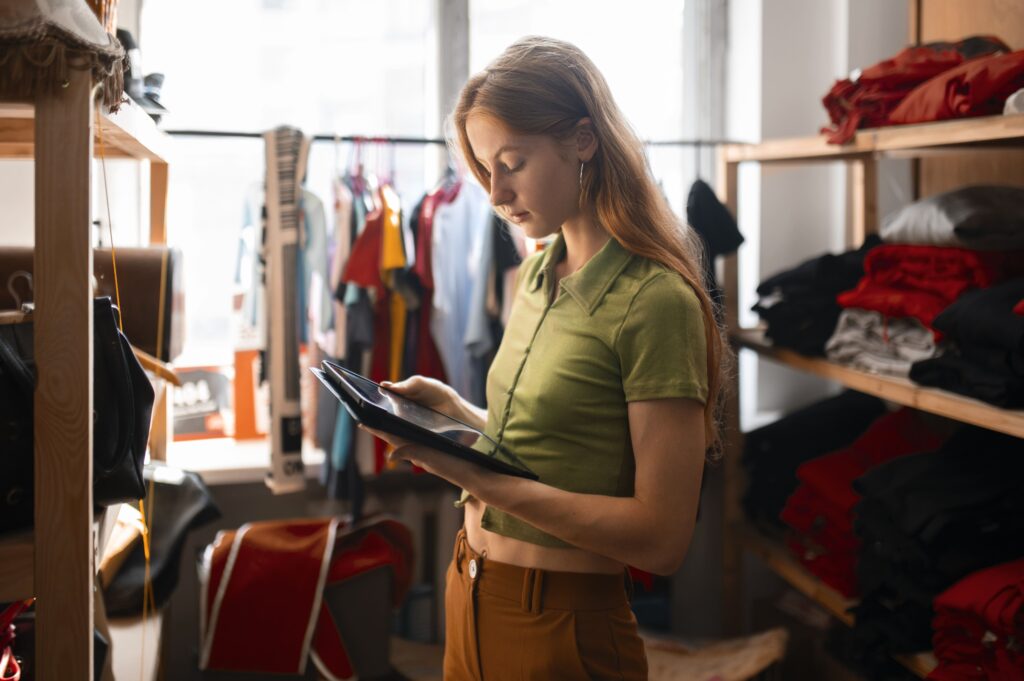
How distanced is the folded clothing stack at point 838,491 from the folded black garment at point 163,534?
141 centimetres

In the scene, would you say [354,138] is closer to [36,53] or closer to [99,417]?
[99,417]

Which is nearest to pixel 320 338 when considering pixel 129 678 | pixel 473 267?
pixel 473 267

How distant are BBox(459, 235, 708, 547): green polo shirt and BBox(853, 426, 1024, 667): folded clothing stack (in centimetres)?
86

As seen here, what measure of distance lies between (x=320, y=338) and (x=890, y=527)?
1444mm

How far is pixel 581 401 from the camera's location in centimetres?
124

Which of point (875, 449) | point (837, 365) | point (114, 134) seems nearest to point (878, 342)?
point (837, 365)

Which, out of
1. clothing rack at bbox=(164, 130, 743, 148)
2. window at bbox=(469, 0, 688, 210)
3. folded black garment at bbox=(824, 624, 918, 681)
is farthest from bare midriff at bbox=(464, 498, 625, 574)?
window at bbox=(469, 0, 688, 210)

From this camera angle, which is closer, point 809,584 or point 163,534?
point 163,534

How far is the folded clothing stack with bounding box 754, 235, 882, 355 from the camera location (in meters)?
2.36

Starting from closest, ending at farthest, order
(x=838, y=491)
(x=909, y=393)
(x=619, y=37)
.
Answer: (x=909, y=393)
(x=838, y=491)
(x=619, y=37)

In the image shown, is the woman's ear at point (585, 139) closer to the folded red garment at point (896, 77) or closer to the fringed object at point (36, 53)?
the fringed object at point (36, 53)

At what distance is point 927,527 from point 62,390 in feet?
4.92

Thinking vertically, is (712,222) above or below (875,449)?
above

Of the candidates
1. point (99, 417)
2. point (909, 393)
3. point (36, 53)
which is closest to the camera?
point (36, 53)
